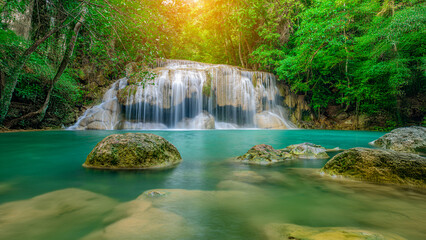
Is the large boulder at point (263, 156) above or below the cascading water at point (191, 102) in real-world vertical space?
below

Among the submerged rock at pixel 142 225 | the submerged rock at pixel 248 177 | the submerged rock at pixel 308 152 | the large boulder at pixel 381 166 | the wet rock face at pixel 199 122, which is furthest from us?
the wet rock face at pixel 199 122

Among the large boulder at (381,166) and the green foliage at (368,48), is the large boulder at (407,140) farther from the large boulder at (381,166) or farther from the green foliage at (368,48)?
the green foliage at (368,48)

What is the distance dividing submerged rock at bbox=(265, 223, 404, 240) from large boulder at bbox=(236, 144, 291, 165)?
238cm

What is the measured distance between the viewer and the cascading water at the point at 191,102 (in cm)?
1412

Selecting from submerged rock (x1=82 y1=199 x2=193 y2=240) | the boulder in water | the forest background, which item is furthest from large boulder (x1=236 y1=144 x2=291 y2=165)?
the boulder in water

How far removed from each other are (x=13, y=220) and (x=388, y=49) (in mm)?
17411

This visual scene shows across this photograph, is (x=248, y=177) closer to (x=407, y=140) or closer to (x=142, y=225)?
(x=142, y=225)

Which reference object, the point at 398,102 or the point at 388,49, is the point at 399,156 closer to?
the point at 388,49

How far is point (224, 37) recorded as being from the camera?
923 inches

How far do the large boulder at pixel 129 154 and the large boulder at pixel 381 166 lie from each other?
2793 mm

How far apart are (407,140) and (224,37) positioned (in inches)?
837

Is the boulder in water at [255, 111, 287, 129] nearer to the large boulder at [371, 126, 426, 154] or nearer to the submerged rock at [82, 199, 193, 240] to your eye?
the large boulder at [371, 126, 426, 154]

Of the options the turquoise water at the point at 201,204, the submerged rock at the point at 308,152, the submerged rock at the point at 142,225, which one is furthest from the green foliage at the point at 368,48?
the submerged rock at the point at 142,225

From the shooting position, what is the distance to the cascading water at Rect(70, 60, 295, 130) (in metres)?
14.1
